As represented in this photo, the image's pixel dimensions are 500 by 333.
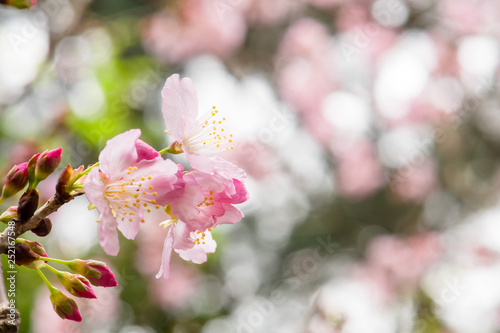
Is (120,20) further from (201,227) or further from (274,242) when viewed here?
(201,227)

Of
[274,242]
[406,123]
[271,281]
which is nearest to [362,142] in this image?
[406,123]

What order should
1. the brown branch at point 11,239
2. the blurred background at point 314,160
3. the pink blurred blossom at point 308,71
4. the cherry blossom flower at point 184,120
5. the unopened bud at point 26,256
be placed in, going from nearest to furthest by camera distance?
1. the brown branch at point 11,239
2. the unopened bud at point 26,256
3. the cherry blossom flower at point 184,120
4. the blurred background at point 314,160
5. the pink blurred blossom at point 308,71

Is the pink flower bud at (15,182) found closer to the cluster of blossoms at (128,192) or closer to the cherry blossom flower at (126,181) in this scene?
the cluster of blossoms at (128,192)

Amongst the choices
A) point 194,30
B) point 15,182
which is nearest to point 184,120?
point 15,182

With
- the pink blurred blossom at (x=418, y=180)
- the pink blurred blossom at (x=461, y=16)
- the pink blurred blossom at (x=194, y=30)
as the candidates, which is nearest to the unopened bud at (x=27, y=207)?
the pink blurred blossom at (x=194, y=30)

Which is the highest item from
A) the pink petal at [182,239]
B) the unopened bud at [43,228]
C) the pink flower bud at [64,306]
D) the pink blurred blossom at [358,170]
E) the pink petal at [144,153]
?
the pink petal at [144,153]
